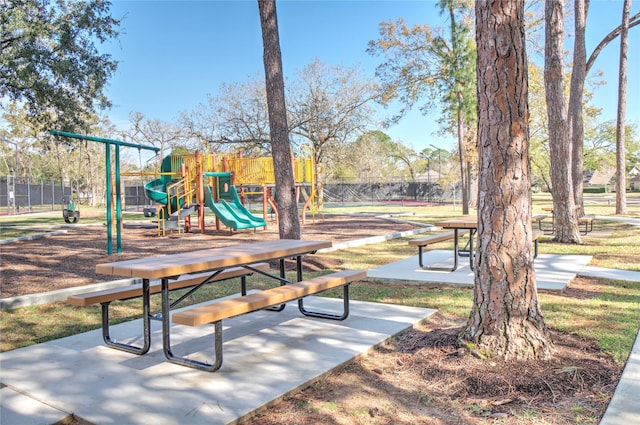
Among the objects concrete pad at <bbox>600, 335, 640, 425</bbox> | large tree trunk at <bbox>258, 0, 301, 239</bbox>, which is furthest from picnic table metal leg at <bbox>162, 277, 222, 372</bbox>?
large tree trunk at <bbox>258, 0, 301, 239</bbox>

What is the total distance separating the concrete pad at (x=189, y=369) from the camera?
2881 millimetres

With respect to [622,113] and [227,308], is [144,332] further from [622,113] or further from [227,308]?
[622,113]

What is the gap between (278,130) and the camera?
28.0 ft

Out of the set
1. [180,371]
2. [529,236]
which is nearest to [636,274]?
[529,236]

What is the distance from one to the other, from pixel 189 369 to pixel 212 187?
14042 mm

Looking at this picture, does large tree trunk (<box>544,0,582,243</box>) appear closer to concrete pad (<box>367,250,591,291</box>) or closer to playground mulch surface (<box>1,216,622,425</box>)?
concrete pad (<box>367,250,591,291</box>)

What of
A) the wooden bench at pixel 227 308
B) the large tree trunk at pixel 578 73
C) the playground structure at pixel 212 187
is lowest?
the wooden bench at pixel 227 308

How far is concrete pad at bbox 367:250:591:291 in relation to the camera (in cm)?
650

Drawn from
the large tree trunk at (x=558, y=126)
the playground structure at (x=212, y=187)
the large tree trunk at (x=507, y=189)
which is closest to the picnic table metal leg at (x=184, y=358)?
the large tree trunk at (x=507, y=189)

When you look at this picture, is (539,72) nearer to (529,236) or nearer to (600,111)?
(600,111)

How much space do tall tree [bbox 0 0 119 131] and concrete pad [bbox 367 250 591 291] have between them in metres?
11.8

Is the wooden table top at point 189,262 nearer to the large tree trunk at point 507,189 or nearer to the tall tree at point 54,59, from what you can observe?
the large tree trunk at point 507,189

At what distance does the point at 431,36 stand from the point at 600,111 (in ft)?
46.2

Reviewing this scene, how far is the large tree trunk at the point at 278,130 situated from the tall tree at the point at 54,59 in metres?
8.57
